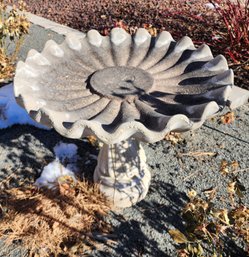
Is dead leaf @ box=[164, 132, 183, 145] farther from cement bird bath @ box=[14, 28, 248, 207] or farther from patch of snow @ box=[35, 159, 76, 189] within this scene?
patch of snow @ box=[35, 159, 76, 189]

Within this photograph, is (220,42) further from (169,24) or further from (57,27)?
(57,27)

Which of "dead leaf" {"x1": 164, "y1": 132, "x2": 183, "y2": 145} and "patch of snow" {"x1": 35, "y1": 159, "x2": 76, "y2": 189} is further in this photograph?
"dead leaf" {"x1": 164, "y1": 132, "x2": 183, "y2": 145}

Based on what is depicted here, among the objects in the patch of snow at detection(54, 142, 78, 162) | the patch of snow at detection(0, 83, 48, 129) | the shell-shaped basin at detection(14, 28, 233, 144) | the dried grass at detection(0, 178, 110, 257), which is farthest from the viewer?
the patch of snow at detection(0, 83, 48, 129)

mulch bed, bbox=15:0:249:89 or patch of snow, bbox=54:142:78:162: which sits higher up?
mulch bed, bbox=15:0:249:89

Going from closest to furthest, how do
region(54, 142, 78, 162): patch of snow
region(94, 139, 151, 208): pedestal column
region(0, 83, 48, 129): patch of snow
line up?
region(94, 139, 151, 208): pedestal column → region(54, 142, 78, 162): patch of snow → region(0, 83, 48, 129): patch of snow

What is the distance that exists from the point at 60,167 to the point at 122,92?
890 millimetres

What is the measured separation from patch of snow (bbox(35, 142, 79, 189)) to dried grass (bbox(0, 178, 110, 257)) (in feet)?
0.22

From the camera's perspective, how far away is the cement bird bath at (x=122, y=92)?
1.55 meters

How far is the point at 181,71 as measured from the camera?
2.06 metres

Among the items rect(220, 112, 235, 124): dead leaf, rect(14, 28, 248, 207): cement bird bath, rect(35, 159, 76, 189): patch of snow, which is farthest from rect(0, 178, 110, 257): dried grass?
rect(220, 112, 235, 124): dead leaf

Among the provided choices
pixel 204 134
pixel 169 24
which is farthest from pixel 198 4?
pixel 204 134

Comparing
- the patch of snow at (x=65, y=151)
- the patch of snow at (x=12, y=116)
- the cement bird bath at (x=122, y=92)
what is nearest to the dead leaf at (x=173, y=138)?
the cement bird bath at (x=122, y=92)

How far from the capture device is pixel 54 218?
2.11 metres

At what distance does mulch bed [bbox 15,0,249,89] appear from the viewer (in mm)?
3762
